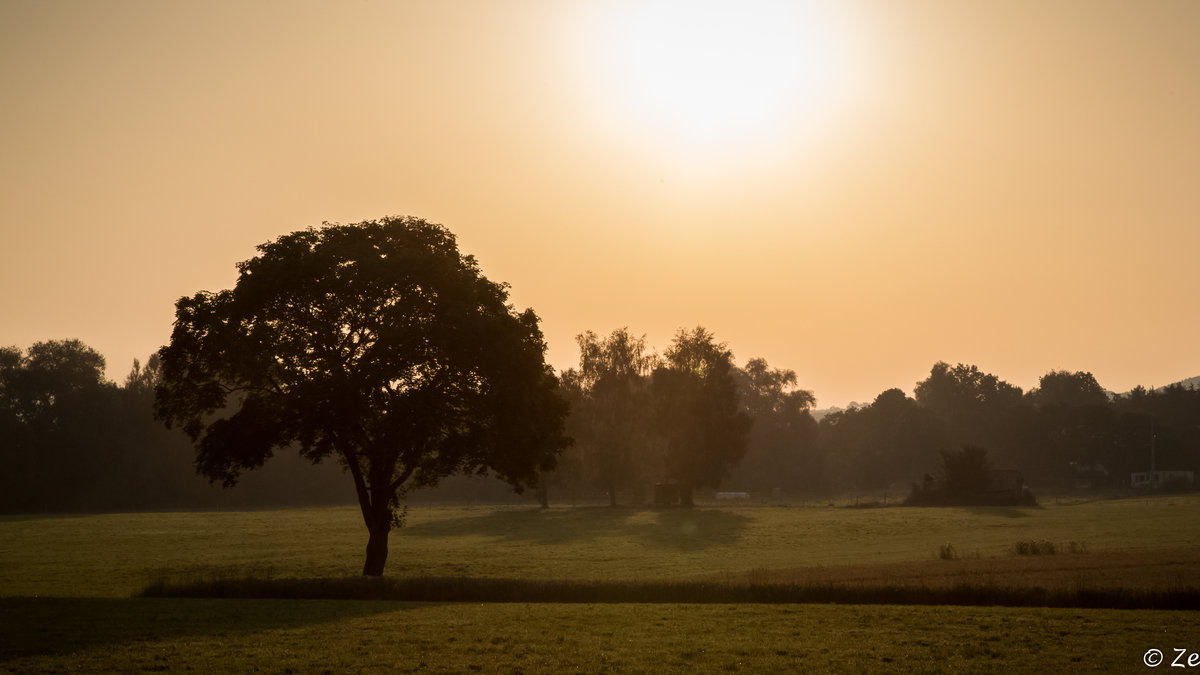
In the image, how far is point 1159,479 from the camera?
167 m

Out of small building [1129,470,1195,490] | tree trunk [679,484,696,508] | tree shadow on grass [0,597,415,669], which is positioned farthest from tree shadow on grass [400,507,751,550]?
small building [1129,470,1195,490]

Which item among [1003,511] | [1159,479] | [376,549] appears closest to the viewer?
[376,549]

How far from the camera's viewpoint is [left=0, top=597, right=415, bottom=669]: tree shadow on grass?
28.8m

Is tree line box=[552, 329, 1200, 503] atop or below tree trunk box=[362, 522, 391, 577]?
atop

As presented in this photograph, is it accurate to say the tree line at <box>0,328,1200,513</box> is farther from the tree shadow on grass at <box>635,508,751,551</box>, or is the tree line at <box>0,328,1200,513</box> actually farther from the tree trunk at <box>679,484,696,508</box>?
the tree shadow on grass at <box>635,508,751,551</box>

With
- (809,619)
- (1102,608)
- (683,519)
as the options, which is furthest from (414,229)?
(683,519)

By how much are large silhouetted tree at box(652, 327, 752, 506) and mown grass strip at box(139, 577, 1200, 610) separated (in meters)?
90.4

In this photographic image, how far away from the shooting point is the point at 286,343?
46.9 meters

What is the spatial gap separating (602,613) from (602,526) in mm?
67542

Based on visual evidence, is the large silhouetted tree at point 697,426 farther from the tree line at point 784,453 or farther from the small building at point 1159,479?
the small building at point 1159,479

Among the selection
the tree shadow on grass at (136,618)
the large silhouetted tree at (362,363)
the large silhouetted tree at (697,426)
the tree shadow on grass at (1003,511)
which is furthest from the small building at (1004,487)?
the tree shadow on grass at (136,618)

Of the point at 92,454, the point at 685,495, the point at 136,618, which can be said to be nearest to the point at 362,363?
the point at 136,618

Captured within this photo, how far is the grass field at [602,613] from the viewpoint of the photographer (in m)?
26.4

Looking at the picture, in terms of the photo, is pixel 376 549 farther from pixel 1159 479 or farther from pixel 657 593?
pixel 1159 479
